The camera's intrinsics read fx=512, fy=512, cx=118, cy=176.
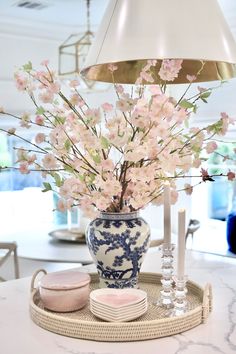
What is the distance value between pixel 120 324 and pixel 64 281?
0.80 ft

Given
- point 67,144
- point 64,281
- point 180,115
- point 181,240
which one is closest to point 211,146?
point 180,115

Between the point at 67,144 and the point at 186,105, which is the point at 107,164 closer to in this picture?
the point at 67,144

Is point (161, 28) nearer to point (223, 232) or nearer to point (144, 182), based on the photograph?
point (144, 182)

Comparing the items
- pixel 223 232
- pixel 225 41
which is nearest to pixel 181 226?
pixel 225 41

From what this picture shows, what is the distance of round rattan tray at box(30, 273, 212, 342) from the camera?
128 cm

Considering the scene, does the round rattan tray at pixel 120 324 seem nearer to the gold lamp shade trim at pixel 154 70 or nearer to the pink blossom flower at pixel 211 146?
the pink blossom flower at pixel 211 146

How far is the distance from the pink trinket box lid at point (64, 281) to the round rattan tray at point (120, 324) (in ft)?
0.22

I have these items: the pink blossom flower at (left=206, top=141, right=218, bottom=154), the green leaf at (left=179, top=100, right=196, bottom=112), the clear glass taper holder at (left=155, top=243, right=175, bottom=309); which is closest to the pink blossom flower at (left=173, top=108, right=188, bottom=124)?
the green leaf at (left=179, top=100, right=196, bottom=112)

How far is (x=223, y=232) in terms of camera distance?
4734mm

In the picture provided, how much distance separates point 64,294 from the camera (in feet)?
4.67

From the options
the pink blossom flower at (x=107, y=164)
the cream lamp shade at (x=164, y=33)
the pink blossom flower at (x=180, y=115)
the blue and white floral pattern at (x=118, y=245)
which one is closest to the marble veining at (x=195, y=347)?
the blue and white floral pattern at (x=118, y=245)

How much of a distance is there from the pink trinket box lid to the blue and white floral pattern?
0.08 m

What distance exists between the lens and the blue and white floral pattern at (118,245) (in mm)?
1480

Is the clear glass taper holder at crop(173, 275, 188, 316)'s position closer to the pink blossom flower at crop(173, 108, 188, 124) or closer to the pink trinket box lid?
the pink trinket box lid
